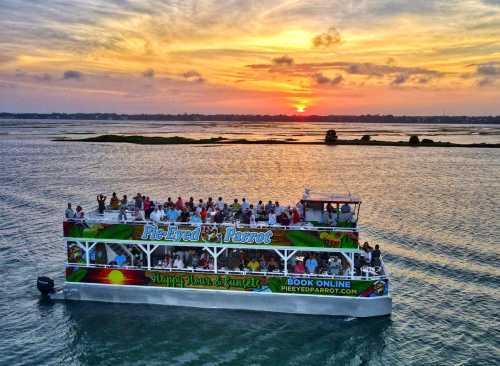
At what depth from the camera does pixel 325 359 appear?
17047mm

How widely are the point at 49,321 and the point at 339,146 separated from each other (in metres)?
96.6

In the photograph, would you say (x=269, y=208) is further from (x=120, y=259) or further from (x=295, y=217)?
(x=120, y=259)

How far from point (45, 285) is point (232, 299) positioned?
830 cm

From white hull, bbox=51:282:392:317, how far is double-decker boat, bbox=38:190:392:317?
40mm

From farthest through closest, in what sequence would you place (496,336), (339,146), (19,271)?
(339,146)
(19,271)
(496,336)

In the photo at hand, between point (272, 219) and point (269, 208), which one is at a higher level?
point (269, 208)

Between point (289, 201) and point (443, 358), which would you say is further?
point (289, 201)

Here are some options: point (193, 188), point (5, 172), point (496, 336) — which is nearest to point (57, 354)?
point (496, 336)

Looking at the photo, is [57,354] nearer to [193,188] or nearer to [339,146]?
[193,188]

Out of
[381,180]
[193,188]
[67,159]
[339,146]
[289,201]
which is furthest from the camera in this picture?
[339,146]

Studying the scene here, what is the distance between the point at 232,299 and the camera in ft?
65.6

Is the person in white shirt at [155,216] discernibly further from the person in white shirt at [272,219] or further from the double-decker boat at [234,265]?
the person in white shirt at [272,219]

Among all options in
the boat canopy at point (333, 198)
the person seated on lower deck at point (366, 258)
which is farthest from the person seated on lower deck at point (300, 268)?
the boat canopy at point (333, 198)

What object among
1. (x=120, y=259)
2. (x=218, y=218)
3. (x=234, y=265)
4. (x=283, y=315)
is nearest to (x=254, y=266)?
(x=234, y=265)
